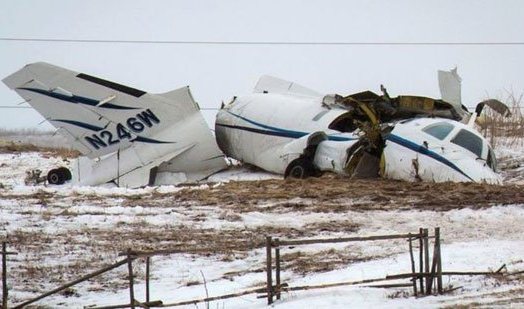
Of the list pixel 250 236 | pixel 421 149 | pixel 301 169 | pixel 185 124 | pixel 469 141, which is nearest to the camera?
pixel 250 236

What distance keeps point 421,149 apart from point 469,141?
1.16 m

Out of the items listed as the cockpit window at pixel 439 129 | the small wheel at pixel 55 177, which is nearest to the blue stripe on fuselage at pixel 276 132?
the cockpit window at pixel 439 129

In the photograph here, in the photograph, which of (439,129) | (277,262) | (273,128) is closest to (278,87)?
(273,128)

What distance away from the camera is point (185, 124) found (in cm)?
2544

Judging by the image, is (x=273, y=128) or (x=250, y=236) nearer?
(x=250, y=236)

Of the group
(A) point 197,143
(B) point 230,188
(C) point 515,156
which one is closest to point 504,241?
(B) point 230,188

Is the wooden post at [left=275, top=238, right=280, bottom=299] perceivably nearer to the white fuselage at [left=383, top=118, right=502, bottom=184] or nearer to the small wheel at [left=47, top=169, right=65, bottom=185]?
the white fuselage at [left=383, top=118, right=502, bottom=184]

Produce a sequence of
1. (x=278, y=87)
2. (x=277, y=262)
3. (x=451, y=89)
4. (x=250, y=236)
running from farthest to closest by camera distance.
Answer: (x=278, y=87), (x=451, y=89), (x=250, y=236), (x=277, y=262)

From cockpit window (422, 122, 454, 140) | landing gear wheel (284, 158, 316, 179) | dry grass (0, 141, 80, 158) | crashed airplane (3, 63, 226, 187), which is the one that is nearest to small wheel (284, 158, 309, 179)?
landing gear wheel (284, 158, 316, 179)

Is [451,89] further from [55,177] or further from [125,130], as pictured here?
[55,177]

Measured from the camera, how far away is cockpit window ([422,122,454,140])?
20719 mm

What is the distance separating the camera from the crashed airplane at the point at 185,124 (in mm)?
23516

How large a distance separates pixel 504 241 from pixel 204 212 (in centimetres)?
597

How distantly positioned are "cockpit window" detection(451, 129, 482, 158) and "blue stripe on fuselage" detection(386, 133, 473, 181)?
641mm
